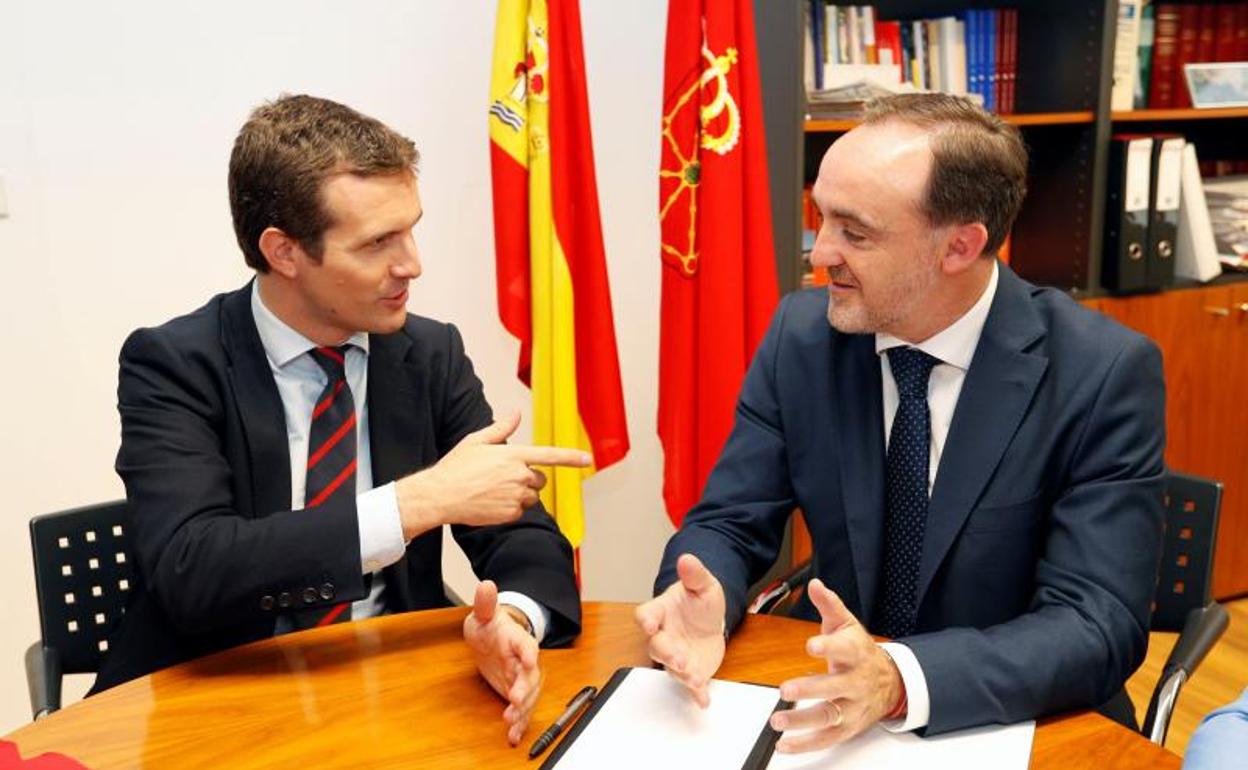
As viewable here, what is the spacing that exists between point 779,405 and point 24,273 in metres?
1.81

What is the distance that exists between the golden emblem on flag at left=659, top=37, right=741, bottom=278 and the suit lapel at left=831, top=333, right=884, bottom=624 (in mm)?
1090

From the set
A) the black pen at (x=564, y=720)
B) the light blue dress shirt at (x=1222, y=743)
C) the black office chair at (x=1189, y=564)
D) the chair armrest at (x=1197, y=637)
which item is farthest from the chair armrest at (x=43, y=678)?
the chair armrest at (x=1197, y=637)

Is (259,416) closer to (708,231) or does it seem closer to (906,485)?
(906,485)

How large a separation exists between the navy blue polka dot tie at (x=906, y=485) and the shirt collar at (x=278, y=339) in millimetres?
918

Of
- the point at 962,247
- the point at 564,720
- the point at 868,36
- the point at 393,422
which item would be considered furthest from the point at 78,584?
the point at 868,36

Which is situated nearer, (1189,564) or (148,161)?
(1189,564)

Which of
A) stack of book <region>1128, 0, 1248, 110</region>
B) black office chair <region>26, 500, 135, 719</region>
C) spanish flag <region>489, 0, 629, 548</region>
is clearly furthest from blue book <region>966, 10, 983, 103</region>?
black office chair <region>26, 500, 135, 719</region>

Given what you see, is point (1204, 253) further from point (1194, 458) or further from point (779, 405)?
point (779, 405)

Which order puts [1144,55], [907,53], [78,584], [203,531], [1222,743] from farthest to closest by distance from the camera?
[1144,55] → [907,53] → [78,584] → [203,531] → [1222,743]

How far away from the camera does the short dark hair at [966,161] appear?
1.69 metres

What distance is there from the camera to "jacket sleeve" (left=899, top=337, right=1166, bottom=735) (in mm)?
1360

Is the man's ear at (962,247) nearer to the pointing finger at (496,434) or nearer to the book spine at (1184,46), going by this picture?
the pointing finger at (496,434)

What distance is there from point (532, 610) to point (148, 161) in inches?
66.5

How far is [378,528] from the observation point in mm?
1631
